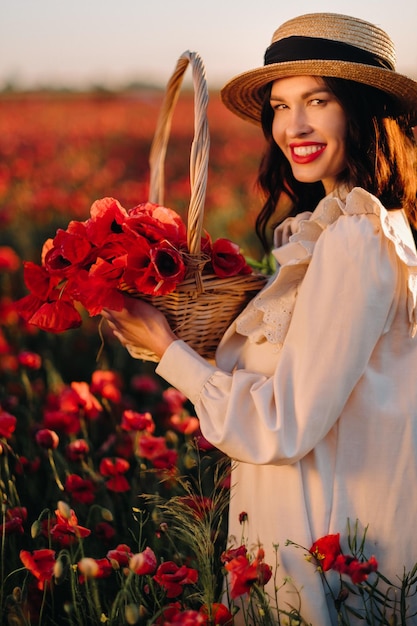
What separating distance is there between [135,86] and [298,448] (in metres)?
7.67

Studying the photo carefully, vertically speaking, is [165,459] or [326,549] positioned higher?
[326,549]

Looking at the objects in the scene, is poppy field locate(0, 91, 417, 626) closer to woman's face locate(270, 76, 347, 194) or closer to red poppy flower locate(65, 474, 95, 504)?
red poppy flower locate(65, 474, 95, 504)

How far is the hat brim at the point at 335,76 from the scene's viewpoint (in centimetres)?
183

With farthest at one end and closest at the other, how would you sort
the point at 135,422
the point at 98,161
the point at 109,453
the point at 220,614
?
the point at 98,161, the point at 109,453, the point at 135,422, the point at 220,614

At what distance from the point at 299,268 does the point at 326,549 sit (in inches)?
22.5

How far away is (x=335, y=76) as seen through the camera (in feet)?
6.08

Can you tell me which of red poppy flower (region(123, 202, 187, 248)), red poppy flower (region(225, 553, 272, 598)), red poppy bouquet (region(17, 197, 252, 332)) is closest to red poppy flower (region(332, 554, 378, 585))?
red poppy flower (region(225, 553, 272, 598))

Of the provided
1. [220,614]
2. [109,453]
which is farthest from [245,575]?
[109,453]

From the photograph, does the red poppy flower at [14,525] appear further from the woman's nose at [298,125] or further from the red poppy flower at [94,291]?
the woman's nose at [298,125]

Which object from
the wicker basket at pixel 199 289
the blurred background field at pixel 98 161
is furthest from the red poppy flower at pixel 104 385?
the blurred background field at pixel 98 161

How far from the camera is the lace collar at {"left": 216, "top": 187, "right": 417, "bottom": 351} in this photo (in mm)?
1695

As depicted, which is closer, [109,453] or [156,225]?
[156,225]

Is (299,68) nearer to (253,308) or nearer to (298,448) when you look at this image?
(253,308)

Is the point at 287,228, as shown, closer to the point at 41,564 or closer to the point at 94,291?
the point at 94,291
